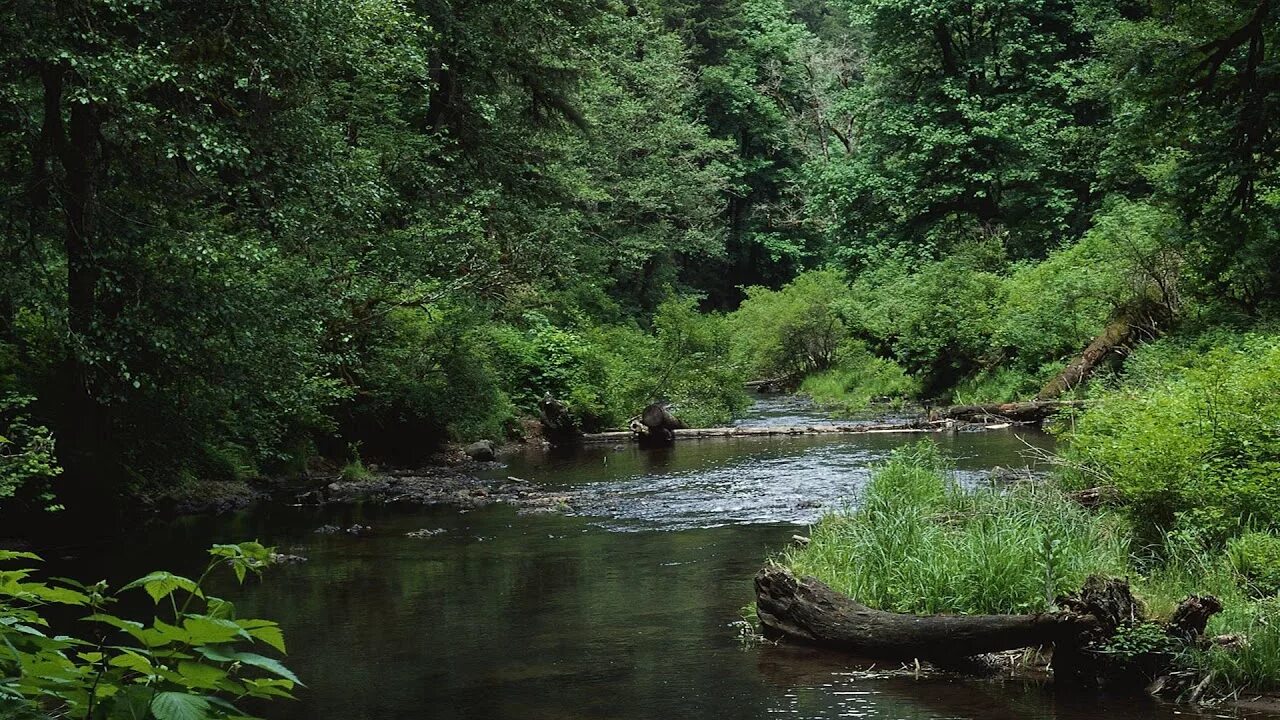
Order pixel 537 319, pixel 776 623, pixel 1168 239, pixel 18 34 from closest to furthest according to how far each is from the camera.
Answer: pixel 776 623
pixel 18 34
pixel 1168 239
pixel 537 319

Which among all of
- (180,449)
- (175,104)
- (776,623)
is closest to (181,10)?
(175,104)

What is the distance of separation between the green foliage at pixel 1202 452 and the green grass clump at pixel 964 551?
45cm

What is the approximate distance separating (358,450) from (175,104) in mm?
8200

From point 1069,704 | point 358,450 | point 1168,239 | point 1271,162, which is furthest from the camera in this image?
point 358,450

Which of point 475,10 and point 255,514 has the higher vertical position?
point 475,10

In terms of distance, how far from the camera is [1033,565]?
8.51 metres

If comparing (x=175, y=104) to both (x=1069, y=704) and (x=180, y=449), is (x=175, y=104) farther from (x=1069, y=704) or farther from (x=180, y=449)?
(x=1069, y=704)

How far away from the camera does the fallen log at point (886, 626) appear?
7.52m

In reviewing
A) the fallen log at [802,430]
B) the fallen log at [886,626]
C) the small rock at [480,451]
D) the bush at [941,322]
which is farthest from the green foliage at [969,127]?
the fallen log at [886,626]

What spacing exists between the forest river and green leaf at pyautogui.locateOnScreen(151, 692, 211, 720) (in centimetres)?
526

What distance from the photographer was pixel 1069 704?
7.07 meters

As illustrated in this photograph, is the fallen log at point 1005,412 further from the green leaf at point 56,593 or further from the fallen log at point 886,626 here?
the green leaf at point 56,593

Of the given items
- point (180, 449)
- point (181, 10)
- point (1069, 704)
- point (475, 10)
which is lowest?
point (1069, 704)

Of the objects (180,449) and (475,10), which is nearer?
(180,449)
